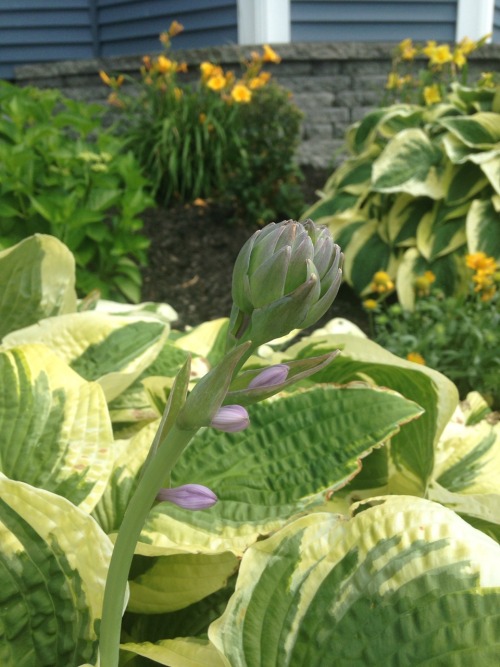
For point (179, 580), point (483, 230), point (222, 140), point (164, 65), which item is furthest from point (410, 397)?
point (164, 65)

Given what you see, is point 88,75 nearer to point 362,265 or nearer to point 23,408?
point 362,265

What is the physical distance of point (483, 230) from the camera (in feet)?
10.3

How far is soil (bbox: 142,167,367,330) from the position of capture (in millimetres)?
3781

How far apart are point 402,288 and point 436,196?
0.52 metres

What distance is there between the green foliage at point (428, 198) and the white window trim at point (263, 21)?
239cm

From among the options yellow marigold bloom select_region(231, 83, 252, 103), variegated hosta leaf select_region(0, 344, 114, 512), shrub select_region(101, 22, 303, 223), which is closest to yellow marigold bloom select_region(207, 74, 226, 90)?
shrub select_region(101, 22, 303, 223)

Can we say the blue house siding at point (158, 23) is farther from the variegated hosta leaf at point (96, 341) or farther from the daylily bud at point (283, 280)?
the daylily bud at point (283, 280)

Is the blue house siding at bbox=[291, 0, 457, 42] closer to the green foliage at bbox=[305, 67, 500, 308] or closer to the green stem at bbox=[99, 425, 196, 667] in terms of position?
the green foliage at bbox=[305, 67, 500, 308]

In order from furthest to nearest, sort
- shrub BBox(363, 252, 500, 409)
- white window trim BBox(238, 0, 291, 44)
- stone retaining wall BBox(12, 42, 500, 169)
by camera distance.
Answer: stone retaining wall BBox(12, 42, 500, 169) → white window trim BBox(238, 0, 291, 44) → shrub BBox(363, 252, 500, 409)

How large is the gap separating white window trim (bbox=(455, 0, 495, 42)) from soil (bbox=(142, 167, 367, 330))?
2240 mm

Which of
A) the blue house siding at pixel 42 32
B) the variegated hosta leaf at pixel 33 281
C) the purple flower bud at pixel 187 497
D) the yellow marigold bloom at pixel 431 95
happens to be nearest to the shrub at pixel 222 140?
the yellow marigold bloom at pixel 431 95

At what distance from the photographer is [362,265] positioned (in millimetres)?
3521

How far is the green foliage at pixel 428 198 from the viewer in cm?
323

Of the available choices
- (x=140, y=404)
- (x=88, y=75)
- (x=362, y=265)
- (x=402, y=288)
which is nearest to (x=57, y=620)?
(x=140, y=404)
